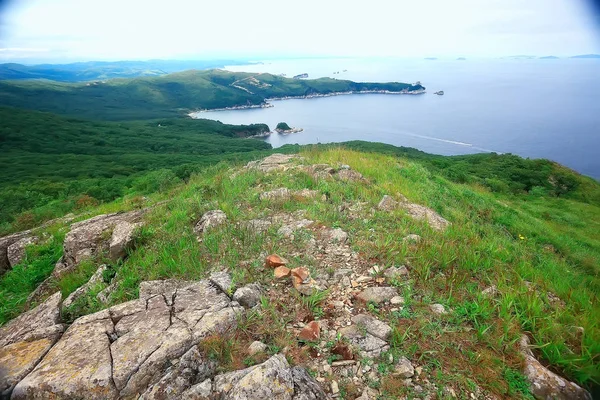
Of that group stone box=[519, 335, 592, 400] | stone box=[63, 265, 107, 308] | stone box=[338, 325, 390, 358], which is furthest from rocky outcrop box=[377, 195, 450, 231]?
stone box=[63, 265, 107, 308]

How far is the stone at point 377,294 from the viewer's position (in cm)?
512

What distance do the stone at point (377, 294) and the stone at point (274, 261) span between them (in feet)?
5.54

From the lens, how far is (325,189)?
10.2 meters

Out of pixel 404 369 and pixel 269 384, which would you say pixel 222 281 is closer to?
pixel 269 384

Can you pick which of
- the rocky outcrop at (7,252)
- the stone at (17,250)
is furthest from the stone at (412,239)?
the rocky outcrop at (7,252)

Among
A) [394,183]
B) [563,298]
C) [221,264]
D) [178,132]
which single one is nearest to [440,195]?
[394,183]

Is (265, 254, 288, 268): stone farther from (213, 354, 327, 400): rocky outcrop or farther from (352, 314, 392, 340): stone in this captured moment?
(213, 354, 327, 400): rocky outcrop

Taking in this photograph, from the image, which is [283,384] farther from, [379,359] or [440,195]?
[440,195]

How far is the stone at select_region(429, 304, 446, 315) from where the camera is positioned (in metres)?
4.80

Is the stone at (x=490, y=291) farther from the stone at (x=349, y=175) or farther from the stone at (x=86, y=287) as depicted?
the stone at (x=86, y=287)

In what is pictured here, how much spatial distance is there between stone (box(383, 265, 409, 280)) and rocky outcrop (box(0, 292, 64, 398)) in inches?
223

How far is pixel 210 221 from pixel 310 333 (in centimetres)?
462

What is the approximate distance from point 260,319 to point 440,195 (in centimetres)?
1238

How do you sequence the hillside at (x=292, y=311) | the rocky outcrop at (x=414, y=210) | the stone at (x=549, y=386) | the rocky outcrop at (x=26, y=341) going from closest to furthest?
the stone at (x=549, y=386) < the hillside at (x=292, y=311) < the rocky outcrop at (x=26, y=341) < the rocky outcrop at (x=414, y=210)
